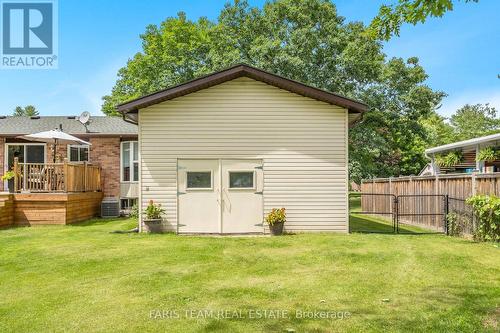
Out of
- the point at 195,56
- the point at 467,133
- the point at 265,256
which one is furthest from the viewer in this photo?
the point at 467,133

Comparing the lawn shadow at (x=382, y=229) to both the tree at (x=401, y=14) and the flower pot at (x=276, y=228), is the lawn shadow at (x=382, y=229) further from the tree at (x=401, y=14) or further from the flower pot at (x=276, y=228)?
the tree at (x=401, y=14)

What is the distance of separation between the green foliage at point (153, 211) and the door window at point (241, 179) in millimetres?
2077

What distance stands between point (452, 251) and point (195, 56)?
23781 mm

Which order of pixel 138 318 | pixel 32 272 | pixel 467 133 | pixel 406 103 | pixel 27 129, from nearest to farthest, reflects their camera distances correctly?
pixel 138 318 → pixel 32 272 → pixel 27 129 → pixel 406 103 → pixel 467 133

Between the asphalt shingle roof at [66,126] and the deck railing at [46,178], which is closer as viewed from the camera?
the deck railing at [46,178]

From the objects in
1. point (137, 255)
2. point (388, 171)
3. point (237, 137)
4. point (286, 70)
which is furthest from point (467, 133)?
point (137, 255)

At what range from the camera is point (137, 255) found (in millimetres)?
7598

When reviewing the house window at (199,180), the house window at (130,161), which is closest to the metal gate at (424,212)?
the house window at (199,180)

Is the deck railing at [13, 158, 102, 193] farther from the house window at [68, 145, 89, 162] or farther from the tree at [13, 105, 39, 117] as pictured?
the tree at [13, 105, 39, 117]

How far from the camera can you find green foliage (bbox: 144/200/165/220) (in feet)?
33.9

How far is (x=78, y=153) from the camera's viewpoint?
1688 cm

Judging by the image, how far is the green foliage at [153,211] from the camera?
33.9 ft

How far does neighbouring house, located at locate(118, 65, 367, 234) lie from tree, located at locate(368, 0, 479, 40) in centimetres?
535

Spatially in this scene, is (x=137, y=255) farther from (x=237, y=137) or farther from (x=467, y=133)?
(x=467, y=133)
